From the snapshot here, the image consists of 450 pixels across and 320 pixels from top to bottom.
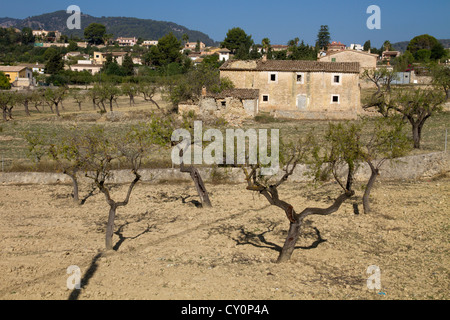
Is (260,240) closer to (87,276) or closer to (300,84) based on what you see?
(87,276)

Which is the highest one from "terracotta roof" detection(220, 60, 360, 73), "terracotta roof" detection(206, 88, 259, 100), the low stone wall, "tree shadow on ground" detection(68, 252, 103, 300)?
"terracotta roof" detection(220, 60, 360, 73)

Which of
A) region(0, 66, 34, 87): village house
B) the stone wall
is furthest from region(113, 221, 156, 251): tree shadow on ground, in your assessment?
region(0, 66, 34, 87): village house

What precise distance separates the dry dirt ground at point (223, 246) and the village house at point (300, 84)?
919 inches

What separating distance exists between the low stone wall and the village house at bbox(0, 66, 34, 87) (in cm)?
6507

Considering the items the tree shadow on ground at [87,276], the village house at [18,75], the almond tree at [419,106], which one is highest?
the village house at [18,75]

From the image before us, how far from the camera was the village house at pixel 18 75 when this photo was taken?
8100 cm

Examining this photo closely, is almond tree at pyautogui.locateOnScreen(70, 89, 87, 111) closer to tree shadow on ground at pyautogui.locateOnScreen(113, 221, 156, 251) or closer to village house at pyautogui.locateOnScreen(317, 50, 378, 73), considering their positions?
village house at pyautogui.locateOnScreen(317, 50, 378, 73)

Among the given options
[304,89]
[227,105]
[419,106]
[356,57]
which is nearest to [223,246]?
[419,106]

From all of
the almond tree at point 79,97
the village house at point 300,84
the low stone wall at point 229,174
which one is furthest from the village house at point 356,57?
the low stone wall at point 229,174

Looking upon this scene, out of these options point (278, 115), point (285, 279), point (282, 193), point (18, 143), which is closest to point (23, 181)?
point (18, 143)

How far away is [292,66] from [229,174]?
24.5 m

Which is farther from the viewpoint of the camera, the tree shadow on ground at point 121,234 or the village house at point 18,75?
the village house at point 18,75

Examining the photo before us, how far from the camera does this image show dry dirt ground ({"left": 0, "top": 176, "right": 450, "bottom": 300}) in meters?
10.9

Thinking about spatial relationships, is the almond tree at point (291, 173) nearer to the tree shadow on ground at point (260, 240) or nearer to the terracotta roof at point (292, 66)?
the tree shadow on ground at point (260, 240)
